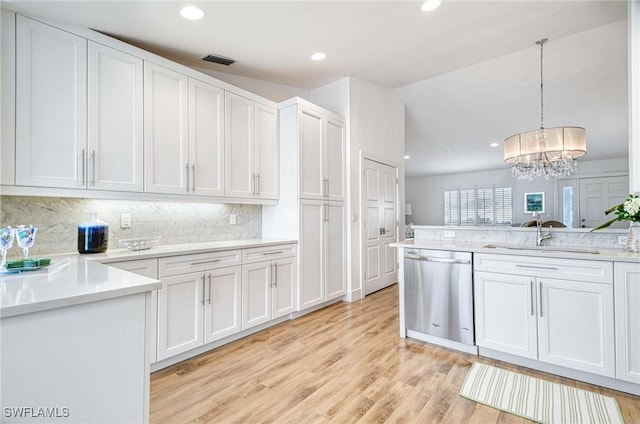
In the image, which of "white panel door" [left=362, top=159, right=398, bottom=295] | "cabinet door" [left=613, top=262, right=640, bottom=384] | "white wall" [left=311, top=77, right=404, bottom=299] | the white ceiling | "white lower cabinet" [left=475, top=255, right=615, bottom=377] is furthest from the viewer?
"white panel door" [left=362, top=159, right=398, bottom=295]

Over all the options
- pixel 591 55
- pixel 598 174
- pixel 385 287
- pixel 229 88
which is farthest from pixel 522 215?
pixel 229 88

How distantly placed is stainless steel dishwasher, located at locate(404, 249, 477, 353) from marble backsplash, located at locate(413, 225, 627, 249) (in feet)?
1.89

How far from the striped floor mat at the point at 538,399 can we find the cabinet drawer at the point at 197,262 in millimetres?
2117

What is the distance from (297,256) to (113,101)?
2.26 meters

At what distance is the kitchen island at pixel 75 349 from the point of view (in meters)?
0.95

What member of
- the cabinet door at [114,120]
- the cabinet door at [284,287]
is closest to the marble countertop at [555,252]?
the cabinet door at [284,287]

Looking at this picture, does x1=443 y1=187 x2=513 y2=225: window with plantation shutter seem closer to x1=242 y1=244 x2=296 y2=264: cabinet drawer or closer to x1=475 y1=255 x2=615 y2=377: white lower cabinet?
x1=475 y1=255 x2=615 y2=377: white lower cabinet

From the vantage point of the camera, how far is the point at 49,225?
2354mm

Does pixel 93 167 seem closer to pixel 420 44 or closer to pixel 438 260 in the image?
pixel 438 260

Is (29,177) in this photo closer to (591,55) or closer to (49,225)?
(49,225)

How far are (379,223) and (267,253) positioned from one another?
222 cm

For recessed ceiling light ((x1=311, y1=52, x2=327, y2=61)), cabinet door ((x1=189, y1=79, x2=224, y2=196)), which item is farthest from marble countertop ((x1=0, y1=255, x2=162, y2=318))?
recessed ceiling light ((x1=311, y1=52, x2=327, y2=61))

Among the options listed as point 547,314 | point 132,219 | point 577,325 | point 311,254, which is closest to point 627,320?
point 577,325

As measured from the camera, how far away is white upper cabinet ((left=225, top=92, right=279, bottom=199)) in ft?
10.6
